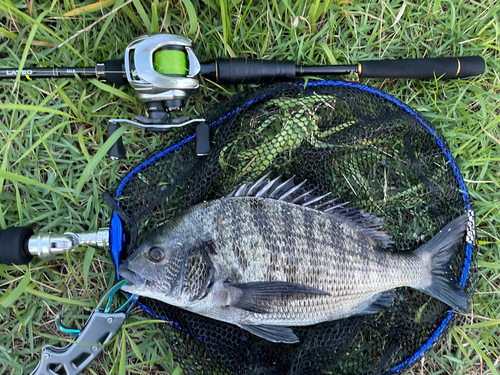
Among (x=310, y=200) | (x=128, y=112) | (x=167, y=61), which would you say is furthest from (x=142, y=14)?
(x=310, y=200)

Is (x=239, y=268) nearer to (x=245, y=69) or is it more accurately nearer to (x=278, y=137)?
(x=278, y=137)

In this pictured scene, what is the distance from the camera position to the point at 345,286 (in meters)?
2.07

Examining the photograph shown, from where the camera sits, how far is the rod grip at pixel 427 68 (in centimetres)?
235

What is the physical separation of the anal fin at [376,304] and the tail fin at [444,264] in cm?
21

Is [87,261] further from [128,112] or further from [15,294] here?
[128,112]

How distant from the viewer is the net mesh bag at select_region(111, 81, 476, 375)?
2146 mm

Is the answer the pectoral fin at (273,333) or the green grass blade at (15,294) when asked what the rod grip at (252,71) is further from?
the green grass blade at (15,294)

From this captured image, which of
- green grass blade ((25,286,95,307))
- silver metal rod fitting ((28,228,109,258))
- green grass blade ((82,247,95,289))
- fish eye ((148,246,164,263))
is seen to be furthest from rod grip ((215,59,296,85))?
green grass blade ((25,286,95,307))

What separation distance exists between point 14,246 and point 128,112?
3.75 ft

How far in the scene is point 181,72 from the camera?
2.03 meters

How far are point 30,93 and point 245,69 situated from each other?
1579 millimetres

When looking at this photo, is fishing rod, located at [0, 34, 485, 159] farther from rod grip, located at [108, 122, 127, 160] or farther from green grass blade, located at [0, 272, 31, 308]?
green grass blade, located at [0, 272, 31, 308]

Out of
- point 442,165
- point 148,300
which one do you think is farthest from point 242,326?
point 442,165

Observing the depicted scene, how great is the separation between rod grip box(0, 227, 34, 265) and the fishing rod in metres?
0.73
